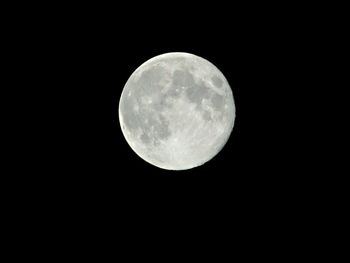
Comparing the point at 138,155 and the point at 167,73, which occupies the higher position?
the point at 167,73

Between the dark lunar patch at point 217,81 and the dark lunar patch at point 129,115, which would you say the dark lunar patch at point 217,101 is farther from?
the dark lunar patch at point 129,115

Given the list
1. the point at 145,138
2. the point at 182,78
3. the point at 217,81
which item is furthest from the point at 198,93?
the point at 145,138

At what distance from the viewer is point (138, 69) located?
679 centimetres

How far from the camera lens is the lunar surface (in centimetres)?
627

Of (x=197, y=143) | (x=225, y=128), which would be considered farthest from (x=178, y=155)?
(x=225, y=128)

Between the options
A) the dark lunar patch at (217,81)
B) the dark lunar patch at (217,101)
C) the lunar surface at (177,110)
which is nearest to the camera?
the lunar surface at (177,110)

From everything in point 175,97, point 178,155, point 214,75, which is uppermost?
point 214,75

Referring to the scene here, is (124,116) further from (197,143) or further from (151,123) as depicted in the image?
(197,143)

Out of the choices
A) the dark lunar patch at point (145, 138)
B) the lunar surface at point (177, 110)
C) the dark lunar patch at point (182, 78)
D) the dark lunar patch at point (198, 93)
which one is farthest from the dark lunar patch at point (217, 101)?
the dark lunar patch at point (145, 138)

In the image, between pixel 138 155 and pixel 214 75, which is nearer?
pixel 214 75

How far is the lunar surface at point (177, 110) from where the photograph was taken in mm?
6266

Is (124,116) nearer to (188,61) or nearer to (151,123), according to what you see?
(151,123)

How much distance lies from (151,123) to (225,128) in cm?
112

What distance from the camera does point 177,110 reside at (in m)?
6.23
